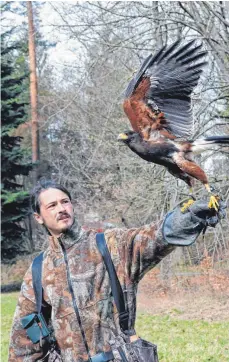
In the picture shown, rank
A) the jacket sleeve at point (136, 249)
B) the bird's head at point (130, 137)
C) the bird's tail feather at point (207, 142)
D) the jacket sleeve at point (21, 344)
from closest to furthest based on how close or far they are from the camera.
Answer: the jacket sleeve at point (136, 249) < the jacket sleeve at point (21, 344) < the bird's tail feather at point (207, 142) < the bird's head at point (130, 137)

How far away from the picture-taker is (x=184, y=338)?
8133 millimetres

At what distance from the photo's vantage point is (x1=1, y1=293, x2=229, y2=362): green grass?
686 centimetres

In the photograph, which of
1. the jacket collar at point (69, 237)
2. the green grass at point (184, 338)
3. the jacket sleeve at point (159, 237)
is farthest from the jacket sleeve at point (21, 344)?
the green grass at point (184, 338)

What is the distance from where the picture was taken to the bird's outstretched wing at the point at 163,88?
3.07 m

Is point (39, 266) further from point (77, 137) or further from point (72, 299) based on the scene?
point (77, 137)

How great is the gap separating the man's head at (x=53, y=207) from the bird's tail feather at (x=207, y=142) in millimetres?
761

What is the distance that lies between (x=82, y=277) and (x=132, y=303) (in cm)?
22

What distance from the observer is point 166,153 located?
118 inches

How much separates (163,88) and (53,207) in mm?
1018

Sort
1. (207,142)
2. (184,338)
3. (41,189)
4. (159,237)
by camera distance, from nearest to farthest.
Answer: (159,237), (41,189), (207,142), (184,338)

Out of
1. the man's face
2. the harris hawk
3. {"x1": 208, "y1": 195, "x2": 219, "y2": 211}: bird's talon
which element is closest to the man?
the man's face

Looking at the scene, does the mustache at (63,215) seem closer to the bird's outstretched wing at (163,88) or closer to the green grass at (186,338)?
the bird's outstretched wing at (163,88)

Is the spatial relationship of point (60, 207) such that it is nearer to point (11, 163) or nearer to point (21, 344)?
point (21, 344)

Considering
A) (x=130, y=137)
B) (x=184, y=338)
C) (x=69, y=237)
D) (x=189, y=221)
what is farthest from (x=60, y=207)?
(x=184, y=338)
